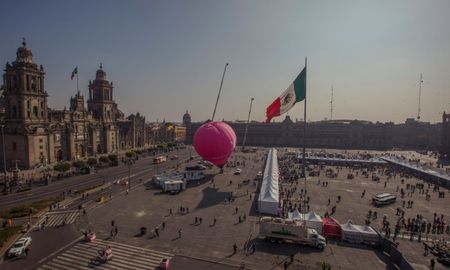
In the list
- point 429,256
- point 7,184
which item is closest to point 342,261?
point 429,256

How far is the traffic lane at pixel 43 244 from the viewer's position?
20.6 metres

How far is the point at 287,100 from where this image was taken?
32438 mm

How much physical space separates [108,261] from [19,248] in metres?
7.93

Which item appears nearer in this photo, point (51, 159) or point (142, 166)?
point (51, 159)

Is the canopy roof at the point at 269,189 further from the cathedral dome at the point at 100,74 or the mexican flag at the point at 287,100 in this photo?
the cathedral dome at the point at 100,74

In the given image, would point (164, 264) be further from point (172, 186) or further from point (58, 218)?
point (172, 186)

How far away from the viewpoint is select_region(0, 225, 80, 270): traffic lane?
20.6m

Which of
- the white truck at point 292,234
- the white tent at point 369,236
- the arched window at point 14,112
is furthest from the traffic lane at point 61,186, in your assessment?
the white tent at point 369,236

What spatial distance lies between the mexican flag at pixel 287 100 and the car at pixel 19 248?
2665 cm

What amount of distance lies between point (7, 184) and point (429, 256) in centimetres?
Answer: 5961

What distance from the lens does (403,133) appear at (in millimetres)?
155000

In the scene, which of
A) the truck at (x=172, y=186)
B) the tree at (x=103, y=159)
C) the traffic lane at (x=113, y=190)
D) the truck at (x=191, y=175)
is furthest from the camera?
the tree at (x=103, y=159)

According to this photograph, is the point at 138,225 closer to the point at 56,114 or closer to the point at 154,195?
the point at 154,195

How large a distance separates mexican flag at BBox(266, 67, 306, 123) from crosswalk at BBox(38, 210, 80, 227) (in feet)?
86.9
